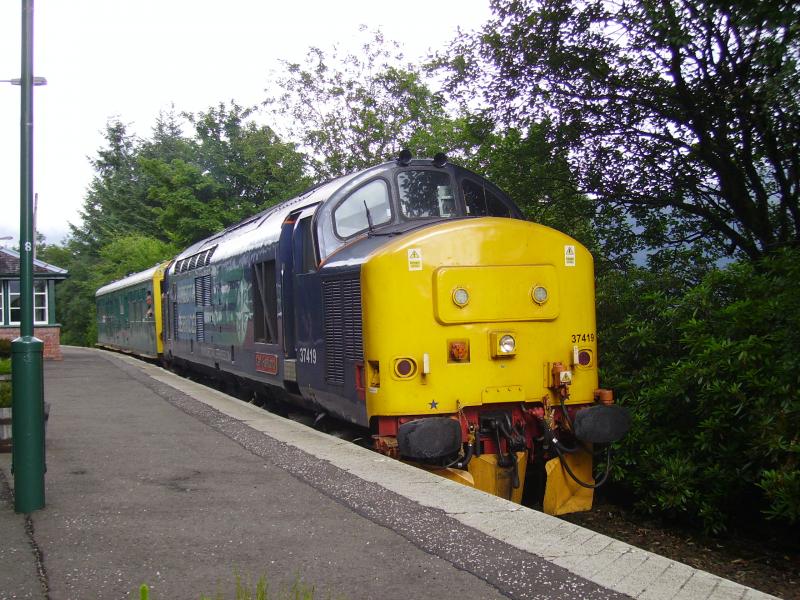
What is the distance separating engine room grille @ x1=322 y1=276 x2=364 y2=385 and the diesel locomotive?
2 cm

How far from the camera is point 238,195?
40.9m

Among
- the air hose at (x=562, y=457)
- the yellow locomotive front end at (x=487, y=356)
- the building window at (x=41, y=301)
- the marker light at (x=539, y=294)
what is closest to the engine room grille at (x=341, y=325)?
the yellow locomotive front end at (x=487, y=356)

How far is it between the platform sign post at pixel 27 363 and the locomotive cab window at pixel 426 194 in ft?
12.3

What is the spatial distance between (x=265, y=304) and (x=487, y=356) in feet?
12.4

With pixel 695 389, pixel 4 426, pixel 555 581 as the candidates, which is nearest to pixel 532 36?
pixel 695 389

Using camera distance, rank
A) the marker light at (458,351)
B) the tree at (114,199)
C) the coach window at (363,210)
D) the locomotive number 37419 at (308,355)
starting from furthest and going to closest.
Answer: the tree at (114,199) < the locomotive number 37419 at (308,355) < the coach window at (363,210) < the marker light at (458,351)

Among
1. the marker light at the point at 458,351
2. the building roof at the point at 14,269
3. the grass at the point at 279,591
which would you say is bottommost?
the grass at the point at 279,591

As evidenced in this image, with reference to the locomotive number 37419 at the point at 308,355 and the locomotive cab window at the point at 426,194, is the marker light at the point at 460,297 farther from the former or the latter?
the locomotive number 37419 at the point at 308,355

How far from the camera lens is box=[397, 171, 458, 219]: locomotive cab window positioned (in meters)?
8.59

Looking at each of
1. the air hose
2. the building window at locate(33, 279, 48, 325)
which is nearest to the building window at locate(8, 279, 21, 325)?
the building window at locate(33, 279, 48, 325)

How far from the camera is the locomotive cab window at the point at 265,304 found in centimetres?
1001

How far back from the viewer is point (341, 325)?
7809 millimetres

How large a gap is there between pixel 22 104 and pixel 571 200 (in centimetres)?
942

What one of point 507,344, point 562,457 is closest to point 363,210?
point 507,344
